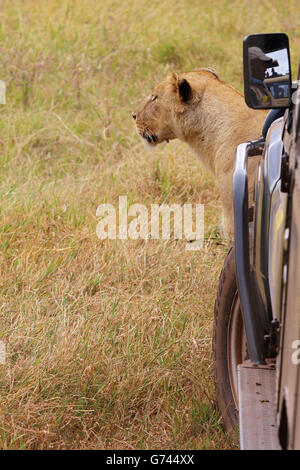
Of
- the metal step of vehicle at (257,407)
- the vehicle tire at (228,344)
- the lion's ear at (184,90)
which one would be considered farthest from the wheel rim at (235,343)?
the lion's ear at (184,90)

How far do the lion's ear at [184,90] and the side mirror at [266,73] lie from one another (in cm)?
162

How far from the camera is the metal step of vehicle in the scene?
2039 millimetres

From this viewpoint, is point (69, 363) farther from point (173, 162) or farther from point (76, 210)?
point (173, 162)

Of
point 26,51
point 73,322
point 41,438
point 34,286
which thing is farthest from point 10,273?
point 26,51

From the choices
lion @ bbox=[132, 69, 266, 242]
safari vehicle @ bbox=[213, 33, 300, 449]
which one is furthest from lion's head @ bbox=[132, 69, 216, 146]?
safari vehicle @ bbox=[213, 33, 300, 449]

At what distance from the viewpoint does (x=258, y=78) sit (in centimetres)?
230

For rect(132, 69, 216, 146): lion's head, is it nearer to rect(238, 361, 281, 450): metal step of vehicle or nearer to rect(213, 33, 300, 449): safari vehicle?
rect(213, 33, 300, 449): safari vehicle

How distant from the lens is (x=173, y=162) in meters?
5.08

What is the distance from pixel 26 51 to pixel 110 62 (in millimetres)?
729

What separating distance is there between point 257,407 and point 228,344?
0.56 meters

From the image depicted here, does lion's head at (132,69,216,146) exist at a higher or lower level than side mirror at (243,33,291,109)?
higher

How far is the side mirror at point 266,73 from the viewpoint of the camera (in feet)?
7.35

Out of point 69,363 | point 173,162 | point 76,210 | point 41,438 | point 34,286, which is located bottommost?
point 41,438

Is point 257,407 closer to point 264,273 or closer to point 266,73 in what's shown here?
point 264,273
